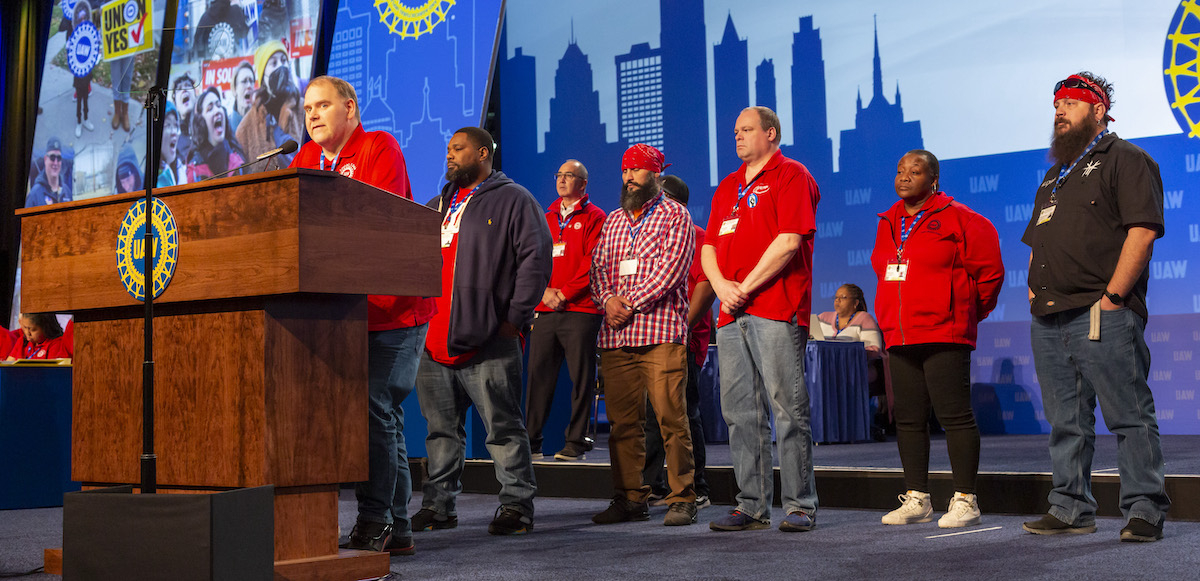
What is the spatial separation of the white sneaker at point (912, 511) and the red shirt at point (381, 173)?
73.5 inches

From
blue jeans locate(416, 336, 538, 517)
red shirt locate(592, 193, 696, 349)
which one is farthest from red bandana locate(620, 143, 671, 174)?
blue jeans locate(416, 336, 538, 517)

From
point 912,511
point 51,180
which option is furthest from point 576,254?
point 51,180

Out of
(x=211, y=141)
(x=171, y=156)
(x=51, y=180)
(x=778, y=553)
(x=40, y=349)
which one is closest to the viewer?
(x=778, y=553)

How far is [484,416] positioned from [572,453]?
72.9 inches

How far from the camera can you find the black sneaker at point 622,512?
4027mm

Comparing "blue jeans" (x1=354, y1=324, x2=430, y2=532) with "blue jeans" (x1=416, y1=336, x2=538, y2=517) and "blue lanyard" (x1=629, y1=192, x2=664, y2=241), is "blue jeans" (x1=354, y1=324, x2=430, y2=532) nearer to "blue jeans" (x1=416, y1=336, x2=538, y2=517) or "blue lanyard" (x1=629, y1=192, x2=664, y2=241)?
"blue jeans" (x1=416, y1=336, x2=538, y2=517)

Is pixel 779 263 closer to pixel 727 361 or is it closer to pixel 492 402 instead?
pixel 727 361

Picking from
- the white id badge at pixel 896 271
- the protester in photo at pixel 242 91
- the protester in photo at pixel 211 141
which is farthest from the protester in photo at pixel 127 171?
the white id badge at pixel 896 271

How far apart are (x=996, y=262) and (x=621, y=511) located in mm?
1654

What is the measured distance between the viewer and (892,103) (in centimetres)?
802

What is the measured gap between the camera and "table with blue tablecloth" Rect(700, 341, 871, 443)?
287 inches

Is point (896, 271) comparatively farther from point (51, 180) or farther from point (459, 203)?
point (51, 180)

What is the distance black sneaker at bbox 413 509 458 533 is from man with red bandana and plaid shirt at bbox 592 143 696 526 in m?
0.53

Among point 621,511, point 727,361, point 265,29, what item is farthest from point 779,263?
point 265,29
